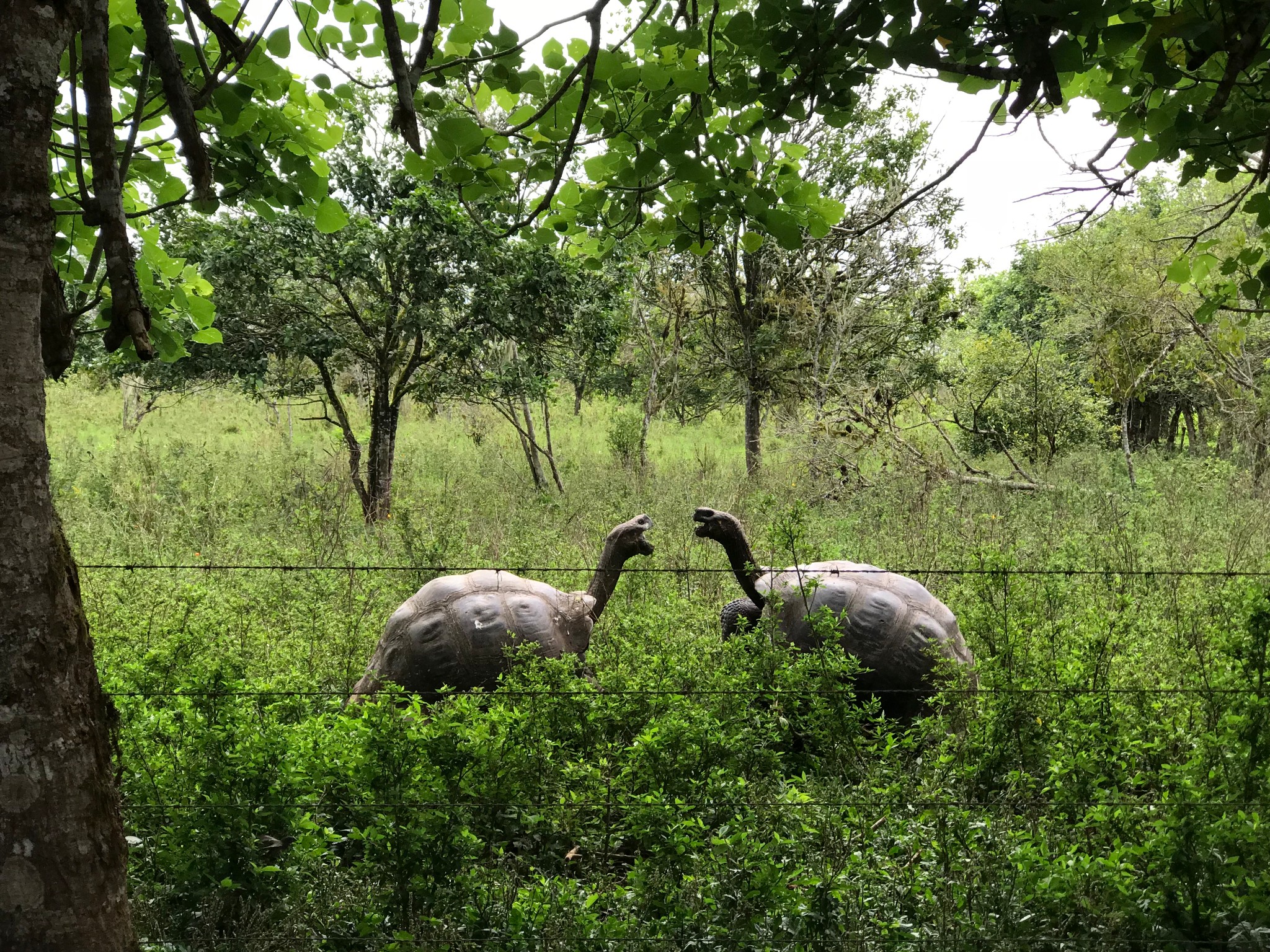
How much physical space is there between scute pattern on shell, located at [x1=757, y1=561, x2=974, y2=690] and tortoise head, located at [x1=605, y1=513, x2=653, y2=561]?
3.00 ft

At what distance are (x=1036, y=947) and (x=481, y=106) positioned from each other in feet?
10.3

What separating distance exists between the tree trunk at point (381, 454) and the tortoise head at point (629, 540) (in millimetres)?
6558

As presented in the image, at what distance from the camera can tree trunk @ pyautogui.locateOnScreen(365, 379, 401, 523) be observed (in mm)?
11562

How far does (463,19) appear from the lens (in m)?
2.39

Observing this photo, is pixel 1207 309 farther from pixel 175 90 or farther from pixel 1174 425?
pixel 1174 425

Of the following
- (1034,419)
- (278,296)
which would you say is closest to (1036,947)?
(278,296)

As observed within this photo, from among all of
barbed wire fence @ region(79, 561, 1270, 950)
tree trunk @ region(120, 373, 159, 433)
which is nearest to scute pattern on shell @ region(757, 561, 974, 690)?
barbed wire fence @ region(79, 561, 1270, 950)

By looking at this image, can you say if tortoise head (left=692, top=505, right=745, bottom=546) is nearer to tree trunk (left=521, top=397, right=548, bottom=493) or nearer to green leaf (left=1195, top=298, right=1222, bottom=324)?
green leaf (left=1195, top=298, right=1222, bottom=324)

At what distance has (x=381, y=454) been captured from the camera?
1183cm

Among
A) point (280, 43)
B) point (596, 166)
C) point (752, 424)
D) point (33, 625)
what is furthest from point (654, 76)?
point (752, 424)

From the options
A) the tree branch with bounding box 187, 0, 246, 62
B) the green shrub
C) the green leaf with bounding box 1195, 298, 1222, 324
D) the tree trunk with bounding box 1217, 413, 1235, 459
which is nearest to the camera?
the tree branch with bounding box 187, 0, 246, 62

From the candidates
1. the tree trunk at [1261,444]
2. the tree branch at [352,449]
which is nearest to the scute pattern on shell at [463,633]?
the tree branch at [352,449]

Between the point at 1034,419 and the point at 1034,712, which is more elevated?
the point at 1034,419

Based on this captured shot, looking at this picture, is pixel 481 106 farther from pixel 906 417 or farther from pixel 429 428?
pixel 429 428
